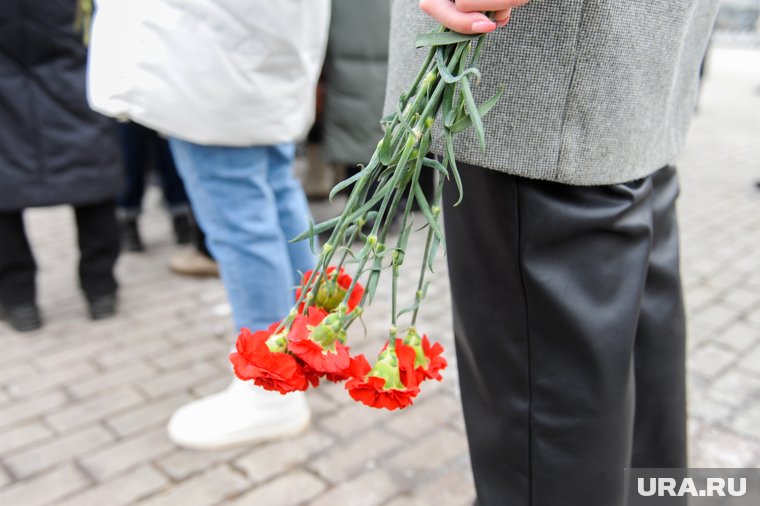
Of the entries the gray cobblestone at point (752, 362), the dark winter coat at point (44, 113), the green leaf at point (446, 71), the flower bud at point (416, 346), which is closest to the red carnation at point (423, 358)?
the flower bud at point (416, 346)

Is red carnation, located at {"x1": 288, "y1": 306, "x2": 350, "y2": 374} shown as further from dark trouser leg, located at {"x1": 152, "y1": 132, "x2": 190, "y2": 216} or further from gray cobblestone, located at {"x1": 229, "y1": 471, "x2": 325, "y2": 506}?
dark trouser leg, located at {"x1": 152, "y1": 132, "x2": 190, "y2": 216}

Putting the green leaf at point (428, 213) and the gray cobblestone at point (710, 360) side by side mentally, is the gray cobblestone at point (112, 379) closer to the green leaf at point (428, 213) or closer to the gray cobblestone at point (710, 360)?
the green leaf at point (428, 213)

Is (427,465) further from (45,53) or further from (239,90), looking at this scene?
(45,53)

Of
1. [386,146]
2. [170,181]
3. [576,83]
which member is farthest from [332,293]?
[170,181]

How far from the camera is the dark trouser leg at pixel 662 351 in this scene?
1.29m

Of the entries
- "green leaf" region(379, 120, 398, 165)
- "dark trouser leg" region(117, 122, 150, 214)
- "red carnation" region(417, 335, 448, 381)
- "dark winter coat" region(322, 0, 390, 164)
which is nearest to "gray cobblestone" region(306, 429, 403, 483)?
"red carnation" region(417, 335, 448, 381)

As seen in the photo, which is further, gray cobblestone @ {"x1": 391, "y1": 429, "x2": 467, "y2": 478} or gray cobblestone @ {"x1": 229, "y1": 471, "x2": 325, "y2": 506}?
gray cobblestone @ {"x1": 391, "y1": 429, "x2": 467, "y2": 478}

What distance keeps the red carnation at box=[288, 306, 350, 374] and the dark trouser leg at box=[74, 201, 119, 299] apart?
6.47 feet

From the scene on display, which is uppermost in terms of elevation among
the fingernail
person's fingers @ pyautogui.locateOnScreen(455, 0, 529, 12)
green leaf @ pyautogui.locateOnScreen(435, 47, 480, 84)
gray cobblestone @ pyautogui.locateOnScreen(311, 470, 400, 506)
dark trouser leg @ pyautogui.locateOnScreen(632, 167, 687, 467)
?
person's fingers @ pyautogui.locateOnScreen(455, 0, 529, 12)

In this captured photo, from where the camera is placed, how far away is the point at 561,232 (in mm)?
1102

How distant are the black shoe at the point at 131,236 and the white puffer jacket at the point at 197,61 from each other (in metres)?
1.78

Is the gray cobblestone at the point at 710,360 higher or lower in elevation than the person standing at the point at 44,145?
lower

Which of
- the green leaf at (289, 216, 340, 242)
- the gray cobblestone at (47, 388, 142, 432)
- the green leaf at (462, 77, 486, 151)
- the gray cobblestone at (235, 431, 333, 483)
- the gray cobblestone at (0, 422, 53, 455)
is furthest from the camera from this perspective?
the gray cobblestone at (47, 388, 142, 432)

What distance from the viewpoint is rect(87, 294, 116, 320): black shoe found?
109 inches
